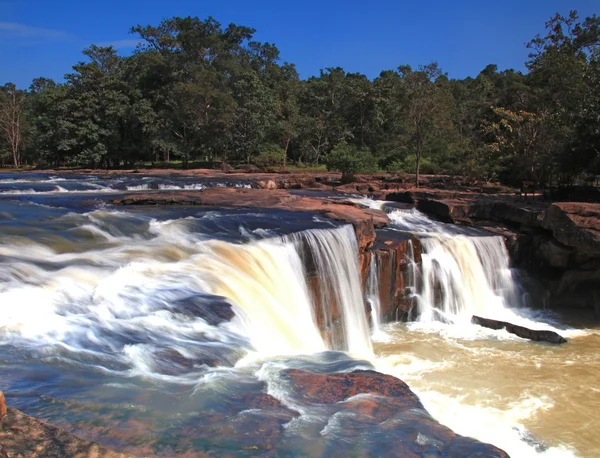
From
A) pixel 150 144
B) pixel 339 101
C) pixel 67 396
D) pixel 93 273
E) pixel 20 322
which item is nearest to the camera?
pixel 67 396

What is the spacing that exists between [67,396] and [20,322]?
2232 millimetres

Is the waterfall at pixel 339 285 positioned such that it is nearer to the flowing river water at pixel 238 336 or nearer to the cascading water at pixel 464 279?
the flowing river water at pixel 238 336

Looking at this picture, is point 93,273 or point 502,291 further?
point 502,291

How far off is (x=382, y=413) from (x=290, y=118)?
45115 mm

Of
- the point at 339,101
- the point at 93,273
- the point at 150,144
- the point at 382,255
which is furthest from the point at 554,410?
the point at 339,101

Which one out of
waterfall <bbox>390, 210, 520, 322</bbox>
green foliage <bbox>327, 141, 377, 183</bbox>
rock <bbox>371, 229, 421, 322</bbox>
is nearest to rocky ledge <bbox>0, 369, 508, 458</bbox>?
rock <bbox>371, 229, 421, 322</bbox>

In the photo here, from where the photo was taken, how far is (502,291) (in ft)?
48.9

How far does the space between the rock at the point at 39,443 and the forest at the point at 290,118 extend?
23587 millimetres

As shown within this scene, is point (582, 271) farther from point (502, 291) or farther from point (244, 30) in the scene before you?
point (244, 30)

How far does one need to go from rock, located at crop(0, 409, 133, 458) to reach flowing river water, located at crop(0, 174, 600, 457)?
0.63m

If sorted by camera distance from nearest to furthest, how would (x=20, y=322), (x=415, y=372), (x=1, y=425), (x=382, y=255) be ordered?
(x=1, y=425) → (x=20, y=322) → (x=415, y=372) → (x=382, y=255)

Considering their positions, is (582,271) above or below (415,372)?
above

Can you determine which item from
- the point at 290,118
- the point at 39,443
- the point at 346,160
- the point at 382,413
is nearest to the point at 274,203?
the point at 382,413

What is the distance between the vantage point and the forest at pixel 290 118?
28.1m
